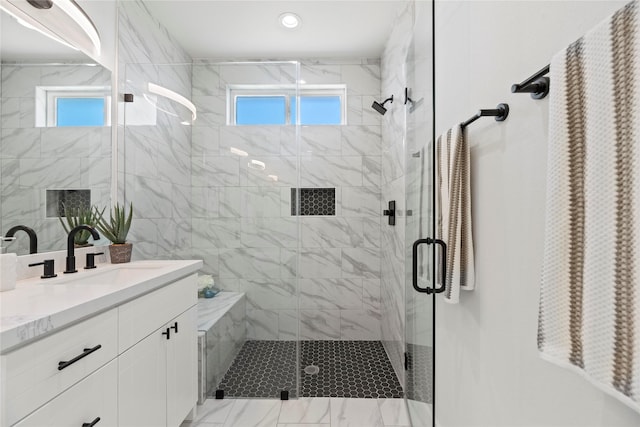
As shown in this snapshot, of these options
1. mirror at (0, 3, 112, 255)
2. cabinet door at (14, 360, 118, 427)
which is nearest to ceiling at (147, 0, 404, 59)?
mirror at (0, 3, 112, 255)

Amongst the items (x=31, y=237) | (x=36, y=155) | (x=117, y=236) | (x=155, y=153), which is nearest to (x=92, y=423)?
(x=31, y=237)

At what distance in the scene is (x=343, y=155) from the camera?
9.89 ft

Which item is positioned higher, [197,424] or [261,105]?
[261,105]

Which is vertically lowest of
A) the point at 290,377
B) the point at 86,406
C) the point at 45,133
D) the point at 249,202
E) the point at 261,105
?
the point at 290,377

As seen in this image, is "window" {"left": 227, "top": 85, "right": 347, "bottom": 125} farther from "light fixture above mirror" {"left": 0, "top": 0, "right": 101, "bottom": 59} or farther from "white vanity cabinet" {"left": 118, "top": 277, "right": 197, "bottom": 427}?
"white vanity cabinet" {"left": 118, "top": 277, "right": 197, "bottom": 427}

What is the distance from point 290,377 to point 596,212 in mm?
2040

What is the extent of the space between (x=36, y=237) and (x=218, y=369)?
1.30 metres

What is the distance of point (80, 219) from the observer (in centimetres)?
165

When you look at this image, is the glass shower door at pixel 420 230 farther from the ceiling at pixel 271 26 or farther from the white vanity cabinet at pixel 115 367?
the white vanity cabinet at pixel 115 367

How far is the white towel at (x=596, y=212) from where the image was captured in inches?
17.7

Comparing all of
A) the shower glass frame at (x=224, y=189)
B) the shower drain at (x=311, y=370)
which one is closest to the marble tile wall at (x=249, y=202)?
the shower glass frame at (x=224, y=189)

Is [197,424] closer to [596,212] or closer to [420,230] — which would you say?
[420,230]

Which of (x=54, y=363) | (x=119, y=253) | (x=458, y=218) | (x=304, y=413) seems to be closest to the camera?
(x=54, y=363)

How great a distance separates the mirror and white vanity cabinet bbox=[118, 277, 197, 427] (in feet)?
2.10
